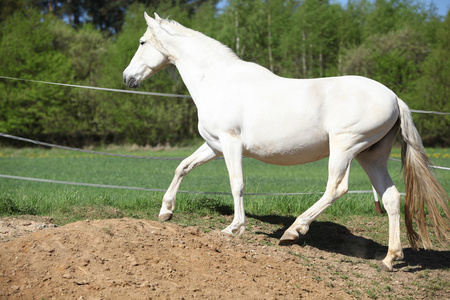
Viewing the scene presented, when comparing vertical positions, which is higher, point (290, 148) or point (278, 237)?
point (290, 148)

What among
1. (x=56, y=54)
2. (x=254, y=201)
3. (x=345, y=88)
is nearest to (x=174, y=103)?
(x=56, y=54)

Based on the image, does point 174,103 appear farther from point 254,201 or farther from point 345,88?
point 345,88

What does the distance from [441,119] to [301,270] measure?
3279cm

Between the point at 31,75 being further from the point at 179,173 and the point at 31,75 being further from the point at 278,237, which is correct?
the point at 278,237

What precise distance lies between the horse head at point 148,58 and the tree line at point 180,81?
80.6 ft

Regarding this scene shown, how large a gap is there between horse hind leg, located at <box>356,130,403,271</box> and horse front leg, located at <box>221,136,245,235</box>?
4.70ft

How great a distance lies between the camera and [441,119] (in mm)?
33438

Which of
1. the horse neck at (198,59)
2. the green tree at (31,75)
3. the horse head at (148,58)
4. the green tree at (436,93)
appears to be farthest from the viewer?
the green tree at (436,93)

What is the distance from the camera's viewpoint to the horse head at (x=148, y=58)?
6.08 m

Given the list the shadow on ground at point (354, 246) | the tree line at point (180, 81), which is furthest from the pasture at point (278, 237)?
the tree line at point (180, 81)

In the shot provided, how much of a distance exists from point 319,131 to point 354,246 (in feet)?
6.39

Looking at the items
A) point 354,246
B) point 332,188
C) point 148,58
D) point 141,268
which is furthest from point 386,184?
point 148,58

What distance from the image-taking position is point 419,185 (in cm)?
517

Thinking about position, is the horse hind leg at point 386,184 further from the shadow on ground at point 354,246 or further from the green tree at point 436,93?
the green tree at point 436,93
